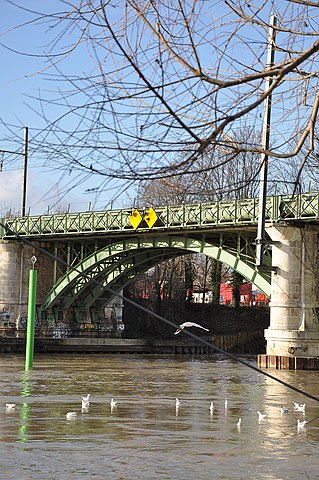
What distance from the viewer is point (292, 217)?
44719mm

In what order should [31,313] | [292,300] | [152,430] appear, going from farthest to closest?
[292,300], [31,313], [152,430]

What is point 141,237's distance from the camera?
52500 millimetres

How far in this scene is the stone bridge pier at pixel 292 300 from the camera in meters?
43.9

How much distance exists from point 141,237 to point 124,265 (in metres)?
4.53

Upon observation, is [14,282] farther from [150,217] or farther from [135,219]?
[150,217]

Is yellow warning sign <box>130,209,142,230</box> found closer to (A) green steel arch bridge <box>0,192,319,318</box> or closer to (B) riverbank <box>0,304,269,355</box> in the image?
(A) green steel arch bridge <box>0,192,319,318</box>

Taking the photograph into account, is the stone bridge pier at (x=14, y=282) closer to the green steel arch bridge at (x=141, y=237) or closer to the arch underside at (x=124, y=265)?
the green steel arch bridge at (x=141, y=237)

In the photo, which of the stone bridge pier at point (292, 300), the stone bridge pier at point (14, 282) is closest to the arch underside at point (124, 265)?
the stone bridge pier at point (292, 300)

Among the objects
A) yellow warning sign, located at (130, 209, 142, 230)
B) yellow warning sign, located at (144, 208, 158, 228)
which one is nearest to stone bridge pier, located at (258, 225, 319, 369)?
yellow warning sign, located at (144, 208, 158, 228)

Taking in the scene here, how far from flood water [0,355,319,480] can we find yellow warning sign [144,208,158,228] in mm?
13677

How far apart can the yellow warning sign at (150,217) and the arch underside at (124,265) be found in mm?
1812

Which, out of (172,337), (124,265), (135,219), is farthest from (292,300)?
(172,337)

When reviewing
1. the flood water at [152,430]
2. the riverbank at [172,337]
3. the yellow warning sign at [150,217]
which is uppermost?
the yellow warning sign at [150,217]

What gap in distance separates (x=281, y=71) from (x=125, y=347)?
5453 cm
